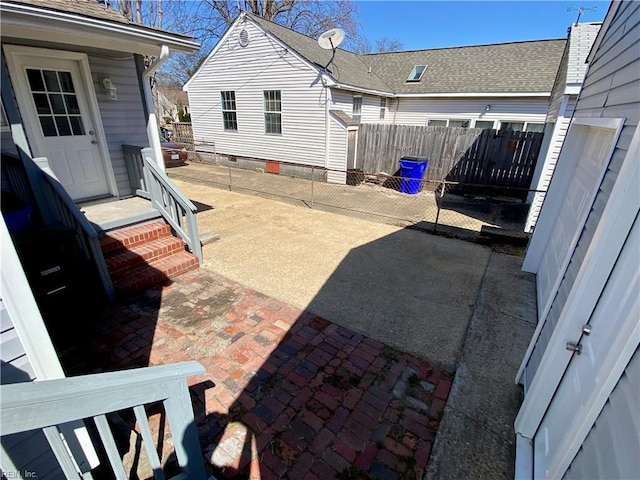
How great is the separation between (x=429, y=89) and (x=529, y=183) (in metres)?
6.08

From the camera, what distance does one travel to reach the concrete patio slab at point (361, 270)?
3529mm

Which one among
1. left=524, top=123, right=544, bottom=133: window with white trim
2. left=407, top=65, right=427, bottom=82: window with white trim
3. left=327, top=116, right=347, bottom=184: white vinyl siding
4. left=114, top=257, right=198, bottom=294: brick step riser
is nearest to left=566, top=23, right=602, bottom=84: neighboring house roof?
left=524, top=123, right=544, bottom=133: window with white trim

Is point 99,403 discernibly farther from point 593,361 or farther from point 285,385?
point 593,361

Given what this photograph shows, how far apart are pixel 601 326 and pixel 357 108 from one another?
1157 cm

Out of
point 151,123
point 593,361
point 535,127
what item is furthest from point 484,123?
point 593,361

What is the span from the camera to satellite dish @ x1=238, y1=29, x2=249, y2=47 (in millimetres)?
11125

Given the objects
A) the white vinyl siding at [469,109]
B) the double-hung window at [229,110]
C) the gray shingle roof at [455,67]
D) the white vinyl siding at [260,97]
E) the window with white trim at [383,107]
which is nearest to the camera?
the white vinyl siding at [260,97]

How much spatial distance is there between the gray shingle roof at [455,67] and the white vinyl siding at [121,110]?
6.57 m

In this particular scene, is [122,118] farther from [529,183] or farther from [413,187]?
[529,183]

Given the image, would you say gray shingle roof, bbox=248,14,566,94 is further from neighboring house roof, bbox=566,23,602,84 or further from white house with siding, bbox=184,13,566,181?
neighboring house roof, bbox=566,23,602,84

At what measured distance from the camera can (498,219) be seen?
7.68 meters

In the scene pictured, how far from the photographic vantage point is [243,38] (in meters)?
11.2

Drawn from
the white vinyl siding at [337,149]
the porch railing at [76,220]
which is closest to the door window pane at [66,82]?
the porch railing at [76,220]

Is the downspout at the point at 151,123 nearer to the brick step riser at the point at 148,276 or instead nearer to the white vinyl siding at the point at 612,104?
the brick step riser at the point at 148,276
